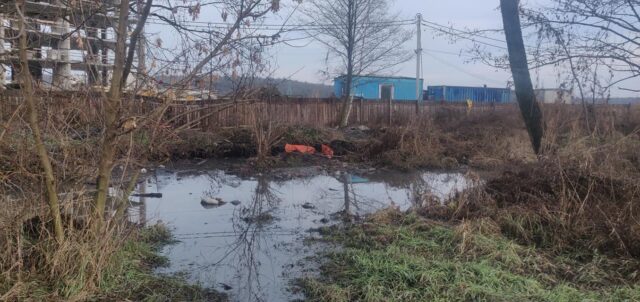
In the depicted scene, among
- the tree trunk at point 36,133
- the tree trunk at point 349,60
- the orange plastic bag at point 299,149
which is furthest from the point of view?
the tree trunk at point 349,60

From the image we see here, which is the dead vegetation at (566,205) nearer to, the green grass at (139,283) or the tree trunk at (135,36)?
the green grass at (139,283)

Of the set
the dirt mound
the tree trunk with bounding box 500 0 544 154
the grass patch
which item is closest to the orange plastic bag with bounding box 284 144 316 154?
the tree trunk with bounding box 500 0 544 154

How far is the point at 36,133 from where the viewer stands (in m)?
4.22

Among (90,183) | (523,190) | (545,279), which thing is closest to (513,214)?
(523,190)

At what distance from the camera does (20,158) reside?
4512 millimetres

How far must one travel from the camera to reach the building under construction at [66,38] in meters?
4.52

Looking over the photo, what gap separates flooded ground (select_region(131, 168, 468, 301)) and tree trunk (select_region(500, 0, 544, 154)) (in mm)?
2260

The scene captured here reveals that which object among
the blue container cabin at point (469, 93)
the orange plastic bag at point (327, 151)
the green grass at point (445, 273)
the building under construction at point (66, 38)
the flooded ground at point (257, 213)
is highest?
the blue container cabin at point (469, 93)

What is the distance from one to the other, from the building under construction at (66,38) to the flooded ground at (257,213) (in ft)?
6.74

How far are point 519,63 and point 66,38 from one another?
8273mm

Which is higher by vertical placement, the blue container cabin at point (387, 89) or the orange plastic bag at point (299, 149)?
the blue container cabin at point (387, 89)

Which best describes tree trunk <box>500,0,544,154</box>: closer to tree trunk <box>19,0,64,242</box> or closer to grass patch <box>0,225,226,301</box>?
grass patch <box>0,225,226,301</box>

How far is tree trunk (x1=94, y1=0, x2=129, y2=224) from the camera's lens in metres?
4.61

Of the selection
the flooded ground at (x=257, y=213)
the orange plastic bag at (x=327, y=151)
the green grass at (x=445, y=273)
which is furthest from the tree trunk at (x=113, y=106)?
the orange plastic bag at (x=327, y=151)
